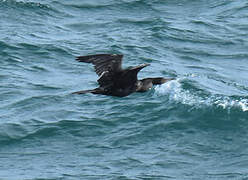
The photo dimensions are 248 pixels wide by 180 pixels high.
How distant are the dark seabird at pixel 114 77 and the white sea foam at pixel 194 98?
2.18 m

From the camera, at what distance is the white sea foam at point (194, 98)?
1410 cm

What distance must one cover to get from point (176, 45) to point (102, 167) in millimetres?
7638

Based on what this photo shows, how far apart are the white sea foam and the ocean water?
0.02 m

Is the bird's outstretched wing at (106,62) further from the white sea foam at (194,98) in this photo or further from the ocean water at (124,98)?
the white sea foam at (194,98)

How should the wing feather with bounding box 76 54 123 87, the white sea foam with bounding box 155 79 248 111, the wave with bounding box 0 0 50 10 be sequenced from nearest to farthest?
1. the wing feather with bounding box 76 54 123 87
2. the white sea foam with bounding box 155 79 248 111
3. the wave with bounding box 0 0 50 10

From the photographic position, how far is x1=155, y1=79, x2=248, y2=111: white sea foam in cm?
1410

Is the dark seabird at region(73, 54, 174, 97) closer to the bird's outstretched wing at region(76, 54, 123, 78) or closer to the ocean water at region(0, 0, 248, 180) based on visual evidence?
the bird's outstretched wing at region(76, 54, 123, 78)

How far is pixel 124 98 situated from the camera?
1461 centimetres

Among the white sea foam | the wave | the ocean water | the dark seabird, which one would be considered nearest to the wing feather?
the dark seabird

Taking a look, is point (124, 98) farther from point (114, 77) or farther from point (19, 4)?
point (19, 4)

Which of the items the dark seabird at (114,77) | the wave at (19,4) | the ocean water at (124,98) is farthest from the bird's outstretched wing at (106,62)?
the wave at (19,4)

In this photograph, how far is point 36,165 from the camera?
11.6 m

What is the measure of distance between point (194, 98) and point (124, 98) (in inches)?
56.1

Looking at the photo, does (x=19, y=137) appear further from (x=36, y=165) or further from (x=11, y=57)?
(x=11, y=57)
